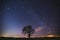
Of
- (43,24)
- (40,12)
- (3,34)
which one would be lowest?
(3,34)

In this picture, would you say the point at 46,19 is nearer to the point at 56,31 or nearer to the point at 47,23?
the point at 47,23

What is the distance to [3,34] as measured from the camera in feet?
14.1

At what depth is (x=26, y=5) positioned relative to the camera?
438 cm

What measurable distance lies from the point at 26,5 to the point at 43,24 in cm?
79

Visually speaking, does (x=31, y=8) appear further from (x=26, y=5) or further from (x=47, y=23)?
(x=47, y=23)

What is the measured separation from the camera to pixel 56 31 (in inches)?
167

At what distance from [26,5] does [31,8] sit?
18 cm

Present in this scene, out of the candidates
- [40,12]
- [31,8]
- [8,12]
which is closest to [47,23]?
[40,12]

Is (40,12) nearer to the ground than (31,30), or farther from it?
farther from it

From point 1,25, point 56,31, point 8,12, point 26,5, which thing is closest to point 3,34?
point 1,25

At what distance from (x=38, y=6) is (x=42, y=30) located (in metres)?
→ 0.75

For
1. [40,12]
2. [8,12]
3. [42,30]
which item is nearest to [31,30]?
[42,30]

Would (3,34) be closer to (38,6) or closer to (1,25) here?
(1,25)

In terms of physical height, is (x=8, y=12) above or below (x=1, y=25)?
above
